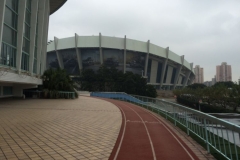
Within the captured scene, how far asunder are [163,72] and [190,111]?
211 feet

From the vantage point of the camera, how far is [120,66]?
66.2m

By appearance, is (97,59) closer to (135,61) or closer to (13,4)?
(135,61)

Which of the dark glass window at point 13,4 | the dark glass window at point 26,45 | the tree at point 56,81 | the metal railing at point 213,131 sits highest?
the dark glass window at point 13,4

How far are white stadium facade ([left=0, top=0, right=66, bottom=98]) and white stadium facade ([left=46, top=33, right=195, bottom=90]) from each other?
34401 mm

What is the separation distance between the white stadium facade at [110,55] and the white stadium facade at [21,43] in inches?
1354

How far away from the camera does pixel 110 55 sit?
6494cm

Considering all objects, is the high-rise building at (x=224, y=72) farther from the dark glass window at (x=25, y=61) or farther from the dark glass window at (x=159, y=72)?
the dark glass window at (x=25, y=61)

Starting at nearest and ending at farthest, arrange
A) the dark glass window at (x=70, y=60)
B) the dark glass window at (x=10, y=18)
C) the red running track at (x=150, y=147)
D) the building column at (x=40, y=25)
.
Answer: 1. the red running track at (x=150, y=147)
2. the dark glass window at (x=10, y=18)
3. the building column at (x=40, y=25)
4. the dark glass window at (x=70, y=60)

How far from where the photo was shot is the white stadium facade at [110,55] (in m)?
63.0

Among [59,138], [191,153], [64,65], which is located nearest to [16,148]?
[59,138]

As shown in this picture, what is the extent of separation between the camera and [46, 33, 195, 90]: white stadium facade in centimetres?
6303

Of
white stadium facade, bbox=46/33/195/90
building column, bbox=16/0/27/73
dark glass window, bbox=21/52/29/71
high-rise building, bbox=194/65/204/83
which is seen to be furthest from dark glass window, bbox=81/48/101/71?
high-rise building, bbox=194/65/204/83

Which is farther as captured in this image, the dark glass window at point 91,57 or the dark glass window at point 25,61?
the dark glass window at point 91,57

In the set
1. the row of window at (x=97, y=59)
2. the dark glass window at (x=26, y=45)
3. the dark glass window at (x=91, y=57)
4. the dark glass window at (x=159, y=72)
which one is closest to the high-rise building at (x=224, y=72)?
the dark glass window at (x=159, y=72)
